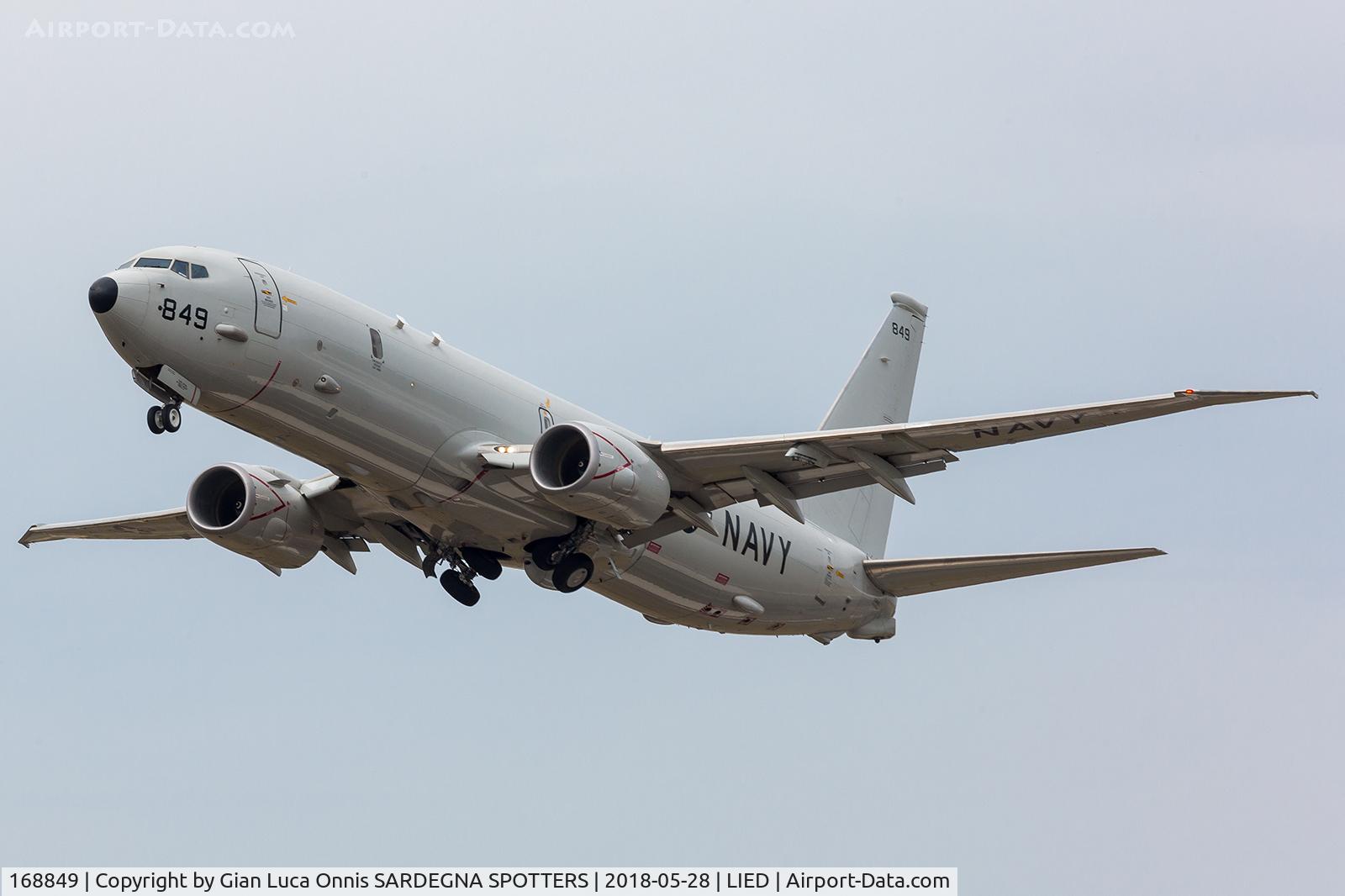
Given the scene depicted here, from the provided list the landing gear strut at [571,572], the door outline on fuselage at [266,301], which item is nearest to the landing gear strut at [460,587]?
the landing gear strut at [571,572]

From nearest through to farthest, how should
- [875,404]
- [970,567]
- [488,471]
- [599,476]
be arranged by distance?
[599,476], [488,471], [970,567], [875,404]

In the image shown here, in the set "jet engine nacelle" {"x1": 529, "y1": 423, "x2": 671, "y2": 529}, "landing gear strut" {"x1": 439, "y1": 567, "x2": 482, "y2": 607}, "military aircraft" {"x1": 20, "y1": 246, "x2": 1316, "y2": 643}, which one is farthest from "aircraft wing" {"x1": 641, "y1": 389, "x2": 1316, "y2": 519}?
"landing gear strut" {"x1": 439, "y1": 567, "x2": 482, "y2": 607}

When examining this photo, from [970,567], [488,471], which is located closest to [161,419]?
[488,471]

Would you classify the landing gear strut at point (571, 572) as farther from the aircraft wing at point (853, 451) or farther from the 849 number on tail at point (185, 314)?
the 849 number on tail at point (185, 314)

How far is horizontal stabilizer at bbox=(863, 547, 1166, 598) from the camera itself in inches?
1373

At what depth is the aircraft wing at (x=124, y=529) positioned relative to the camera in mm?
39688

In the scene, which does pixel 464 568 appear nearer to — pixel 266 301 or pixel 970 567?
pixel 266 301

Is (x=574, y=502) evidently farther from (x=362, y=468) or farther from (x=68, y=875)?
(x=68, y=875)

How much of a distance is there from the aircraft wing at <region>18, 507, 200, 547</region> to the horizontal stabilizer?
15951mm

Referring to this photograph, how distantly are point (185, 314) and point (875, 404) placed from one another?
20.7 m

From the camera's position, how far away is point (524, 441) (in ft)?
109

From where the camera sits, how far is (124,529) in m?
40.4

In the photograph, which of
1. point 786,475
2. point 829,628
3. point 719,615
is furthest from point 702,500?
point 829,628

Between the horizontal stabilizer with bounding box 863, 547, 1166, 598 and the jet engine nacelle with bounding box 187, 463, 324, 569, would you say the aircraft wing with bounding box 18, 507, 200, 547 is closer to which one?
the jet engine nacelle with bounding box 187, 463, 324, 569
